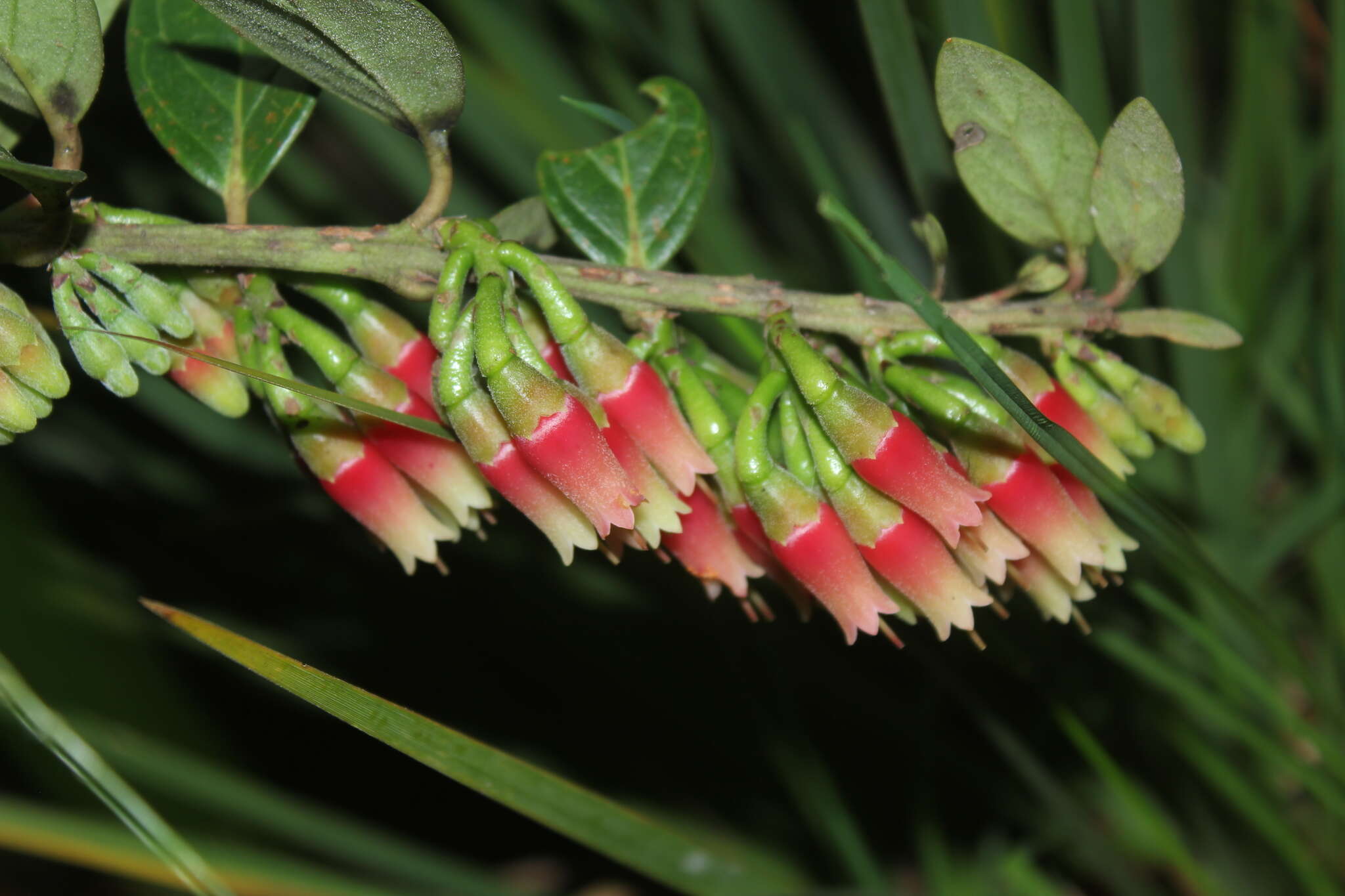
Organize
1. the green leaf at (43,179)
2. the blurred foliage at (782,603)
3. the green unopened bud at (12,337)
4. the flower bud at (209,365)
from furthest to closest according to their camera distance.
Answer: the blurred foliage at (782,603) < the flower bud at (209,365) < the green unopened bud at (12,337) < the green leaf at (43,179)

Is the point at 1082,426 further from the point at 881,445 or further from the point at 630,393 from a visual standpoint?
the point at 630,393

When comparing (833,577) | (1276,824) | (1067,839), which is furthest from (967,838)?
(833,577)

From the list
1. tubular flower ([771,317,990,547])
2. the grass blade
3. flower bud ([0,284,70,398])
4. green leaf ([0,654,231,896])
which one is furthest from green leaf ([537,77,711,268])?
the grass blade

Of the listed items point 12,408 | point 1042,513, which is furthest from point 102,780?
point 1042,513

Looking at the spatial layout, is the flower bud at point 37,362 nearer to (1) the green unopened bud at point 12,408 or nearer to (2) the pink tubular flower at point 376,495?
(1) the green unopened bud at point 12,408

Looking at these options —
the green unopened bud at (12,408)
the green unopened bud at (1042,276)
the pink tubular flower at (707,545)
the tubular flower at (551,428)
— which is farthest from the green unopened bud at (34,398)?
the green unopened bud at (1042,276)

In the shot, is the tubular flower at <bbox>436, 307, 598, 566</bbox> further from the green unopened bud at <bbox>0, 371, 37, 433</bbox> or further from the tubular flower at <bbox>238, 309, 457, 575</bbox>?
the green unopened bud at <bbox>0, 371, 37, 433</bbox>

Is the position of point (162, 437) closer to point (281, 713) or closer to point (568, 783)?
point (281, 713)
